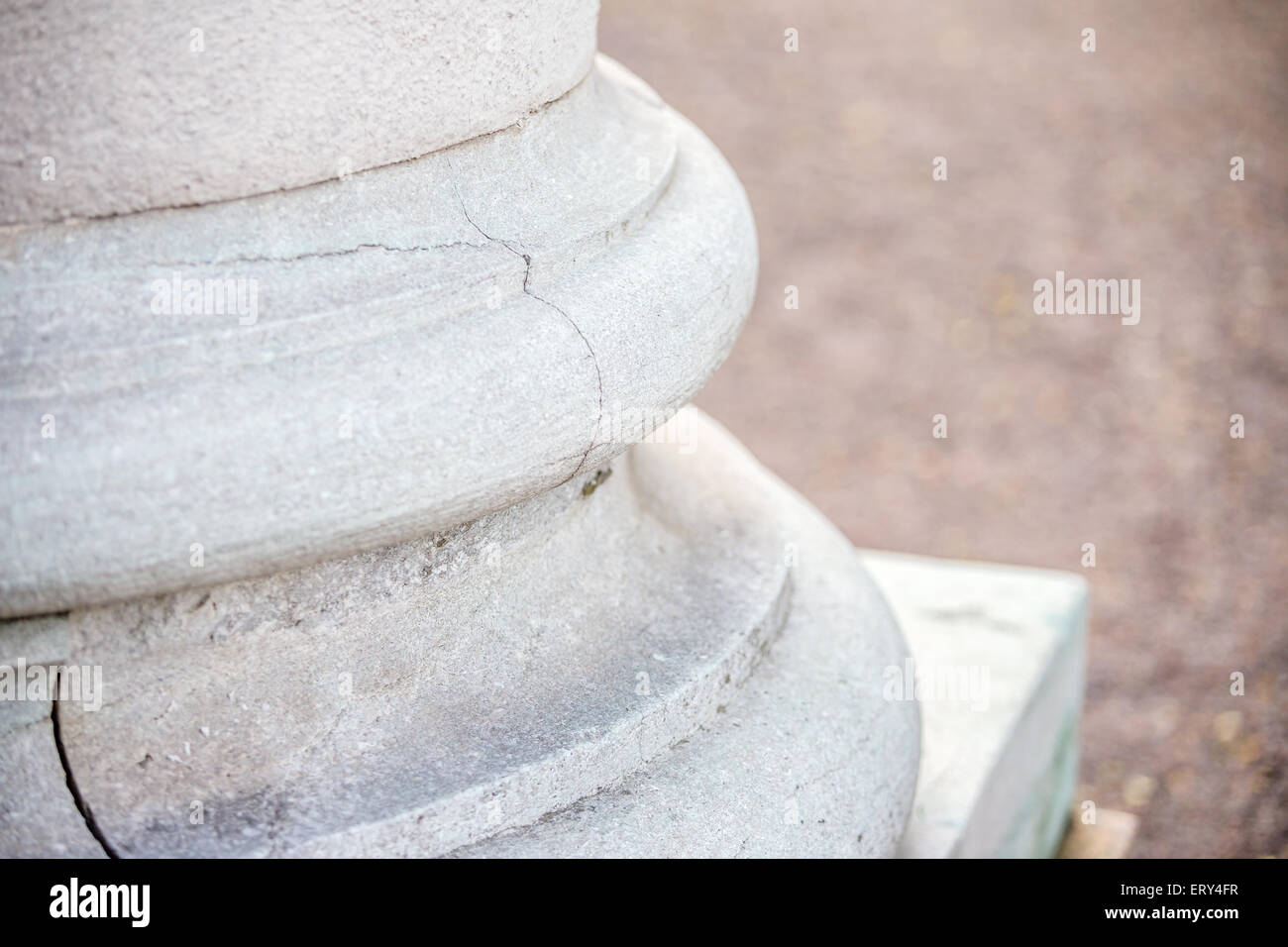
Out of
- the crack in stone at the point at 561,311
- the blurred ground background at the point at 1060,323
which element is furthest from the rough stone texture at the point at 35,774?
the blurred ground background at the point at 1060,323

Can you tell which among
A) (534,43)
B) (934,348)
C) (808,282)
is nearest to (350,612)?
(534,43)

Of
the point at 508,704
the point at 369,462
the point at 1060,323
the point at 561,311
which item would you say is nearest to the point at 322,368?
the point at 369,462

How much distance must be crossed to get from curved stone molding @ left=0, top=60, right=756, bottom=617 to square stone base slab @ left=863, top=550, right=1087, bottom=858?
105 centimetres

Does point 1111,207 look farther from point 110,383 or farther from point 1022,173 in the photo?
point 110,383

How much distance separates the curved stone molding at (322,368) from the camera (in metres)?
1.72

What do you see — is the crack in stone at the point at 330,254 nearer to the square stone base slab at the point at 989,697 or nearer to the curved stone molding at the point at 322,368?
the curved stone molding at the point at 322,368

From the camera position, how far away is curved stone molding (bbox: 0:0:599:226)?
1779mm

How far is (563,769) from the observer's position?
2.14 metres

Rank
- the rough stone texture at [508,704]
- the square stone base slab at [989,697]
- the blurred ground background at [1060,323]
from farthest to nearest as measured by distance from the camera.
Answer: the blurred ground background at [1060,323] < the square stone base slab at [989,697] < the rough stone texture at [508,704]

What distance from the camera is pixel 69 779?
6.39 ft

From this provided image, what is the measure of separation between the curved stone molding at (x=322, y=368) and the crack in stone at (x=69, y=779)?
25cm

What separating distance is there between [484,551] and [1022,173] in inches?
292

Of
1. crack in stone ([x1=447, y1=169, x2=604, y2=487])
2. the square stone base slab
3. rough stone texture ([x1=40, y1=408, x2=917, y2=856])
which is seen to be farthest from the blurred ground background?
crack in stone ([x1=447, y1=169, x2=604, y2=487])
